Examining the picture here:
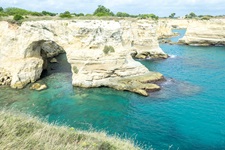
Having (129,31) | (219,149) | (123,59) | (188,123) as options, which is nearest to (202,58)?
(129,31)

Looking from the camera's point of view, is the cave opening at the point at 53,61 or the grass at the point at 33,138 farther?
the cave opening at the point at 53,61

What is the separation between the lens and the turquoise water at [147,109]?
690 inches

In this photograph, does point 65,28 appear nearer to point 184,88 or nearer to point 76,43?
point 76,43

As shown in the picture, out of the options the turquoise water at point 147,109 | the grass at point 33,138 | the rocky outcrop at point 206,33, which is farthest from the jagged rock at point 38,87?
the rocky outcrop at point 206,33

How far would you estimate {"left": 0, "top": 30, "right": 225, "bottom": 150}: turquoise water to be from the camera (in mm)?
17516

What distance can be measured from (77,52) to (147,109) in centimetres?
1219

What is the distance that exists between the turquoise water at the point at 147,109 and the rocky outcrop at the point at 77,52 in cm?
204

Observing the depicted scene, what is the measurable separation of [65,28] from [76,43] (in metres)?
2.41

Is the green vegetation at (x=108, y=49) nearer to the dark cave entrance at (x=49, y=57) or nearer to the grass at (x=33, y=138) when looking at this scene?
the dark cave entrance at (x=49, y=57)

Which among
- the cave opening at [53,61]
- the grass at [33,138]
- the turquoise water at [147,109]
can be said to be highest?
the grass at [33,138]

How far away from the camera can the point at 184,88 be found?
2816 cm

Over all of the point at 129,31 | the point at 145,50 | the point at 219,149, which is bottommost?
the point at 219,149

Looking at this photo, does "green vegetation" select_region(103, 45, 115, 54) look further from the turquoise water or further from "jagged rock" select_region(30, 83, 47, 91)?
"jagged rock" select_region(30, 83, 47, 91)

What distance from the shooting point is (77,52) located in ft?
96.2
